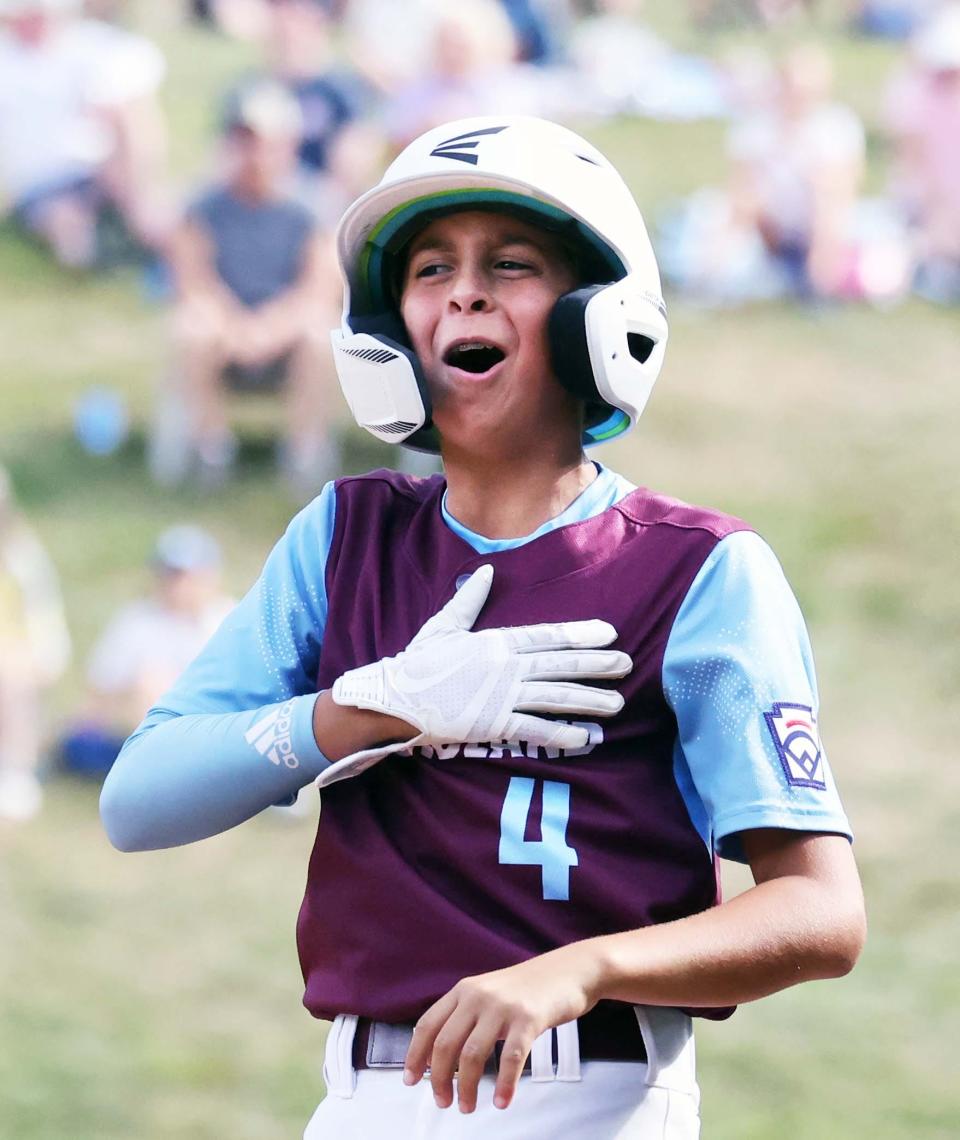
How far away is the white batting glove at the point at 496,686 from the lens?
1.75m

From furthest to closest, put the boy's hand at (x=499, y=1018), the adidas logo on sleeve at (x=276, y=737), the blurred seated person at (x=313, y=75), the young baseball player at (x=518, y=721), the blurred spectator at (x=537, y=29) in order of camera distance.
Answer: the blurred spectator at (x=537, y=29) → the blurred seated person at (x=313, y=75) → the adidas logo on sleeve at (x=276, y=737) → the young baseball player at (x=518, y=721) → the boy's hand at (x=499, y=1018)

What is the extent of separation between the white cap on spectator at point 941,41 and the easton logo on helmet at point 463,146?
6734 mm

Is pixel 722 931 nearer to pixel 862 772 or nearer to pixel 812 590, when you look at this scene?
pixel 862 772

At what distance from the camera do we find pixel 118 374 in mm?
7832

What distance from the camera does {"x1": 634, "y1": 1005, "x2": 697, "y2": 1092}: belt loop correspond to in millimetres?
1779

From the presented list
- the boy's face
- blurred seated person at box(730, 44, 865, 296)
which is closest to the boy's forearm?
the boy's face

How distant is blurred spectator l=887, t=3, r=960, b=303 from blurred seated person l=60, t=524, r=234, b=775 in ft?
11.5

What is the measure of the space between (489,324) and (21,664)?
488 cm

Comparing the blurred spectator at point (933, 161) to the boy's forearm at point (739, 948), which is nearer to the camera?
the boy's forearm at point (739, 948)

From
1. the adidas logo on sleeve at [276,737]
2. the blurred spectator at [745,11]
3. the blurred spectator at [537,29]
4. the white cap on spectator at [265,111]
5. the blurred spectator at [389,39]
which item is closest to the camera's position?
Result: the adidas logo on sleeve at [276,737]

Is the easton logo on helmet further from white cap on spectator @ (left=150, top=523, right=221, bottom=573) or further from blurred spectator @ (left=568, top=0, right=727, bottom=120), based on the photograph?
blurred spectator @ (left=568, top=0, right=727, bottom=120)

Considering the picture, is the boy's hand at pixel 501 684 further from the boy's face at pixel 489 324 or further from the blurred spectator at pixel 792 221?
the blurred spectator at pixel 792 221

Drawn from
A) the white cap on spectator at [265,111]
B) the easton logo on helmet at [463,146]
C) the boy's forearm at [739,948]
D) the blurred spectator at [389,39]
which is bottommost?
the boy's forearm at [739,948]

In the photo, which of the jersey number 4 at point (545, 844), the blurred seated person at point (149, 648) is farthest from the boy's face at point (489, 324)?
the blurred seated person at point (149, 648)
